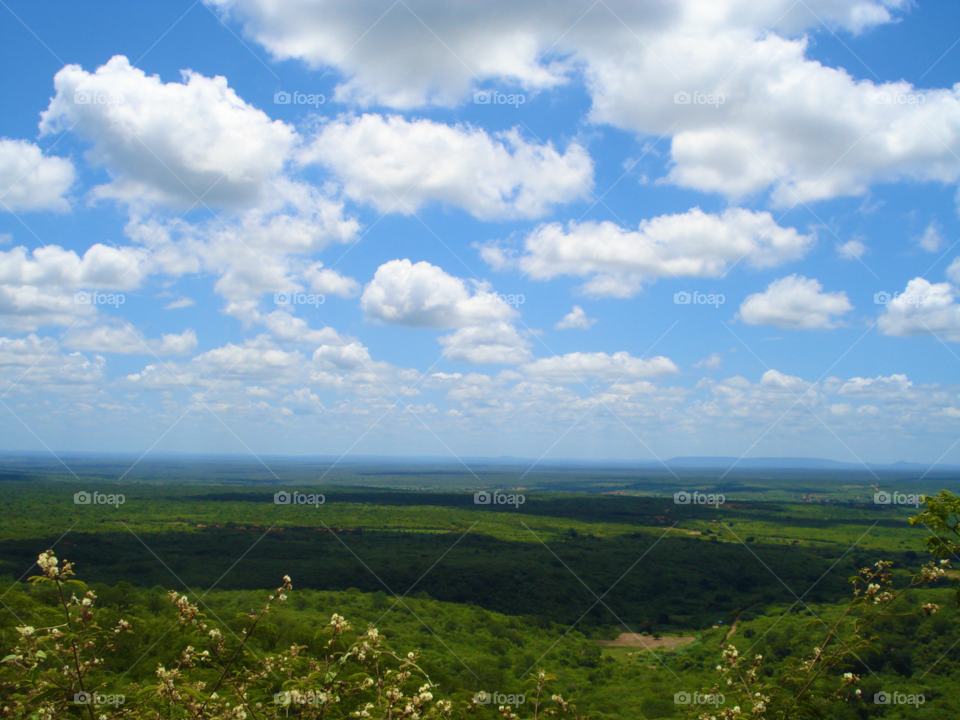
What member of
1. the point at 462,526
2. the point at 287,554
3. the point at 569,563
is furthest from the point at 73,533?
the point at 569,563

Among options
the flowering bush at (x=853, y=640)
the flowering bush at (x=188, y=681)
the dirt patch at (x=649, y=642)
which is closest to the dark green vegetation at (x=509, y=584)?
the flowering bush at (x=188, y=681)

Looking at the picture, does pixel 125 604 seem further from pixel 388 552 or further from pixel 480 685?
pixel 388 552

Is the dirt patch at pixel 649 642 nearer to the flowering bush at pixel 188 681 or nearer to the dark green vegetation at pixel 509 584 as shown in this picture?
the dark green vegetation at pixel 509 584

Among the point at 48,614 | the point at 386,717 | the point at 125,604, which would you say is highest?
the point at 48,614

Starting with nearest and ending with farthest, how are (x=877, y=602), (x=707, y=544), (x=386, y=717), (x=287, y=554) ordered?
(x=386, y=717)
(x=877, y=602)
(x=287, y=554)
(x=707, y=544)

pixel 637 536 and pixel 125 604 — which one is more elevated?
pixel 125 604

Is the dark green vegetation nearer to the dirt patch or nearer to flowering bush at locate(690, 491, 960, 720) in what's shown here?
flowering bush at locate(690, 491, 960, 720)
